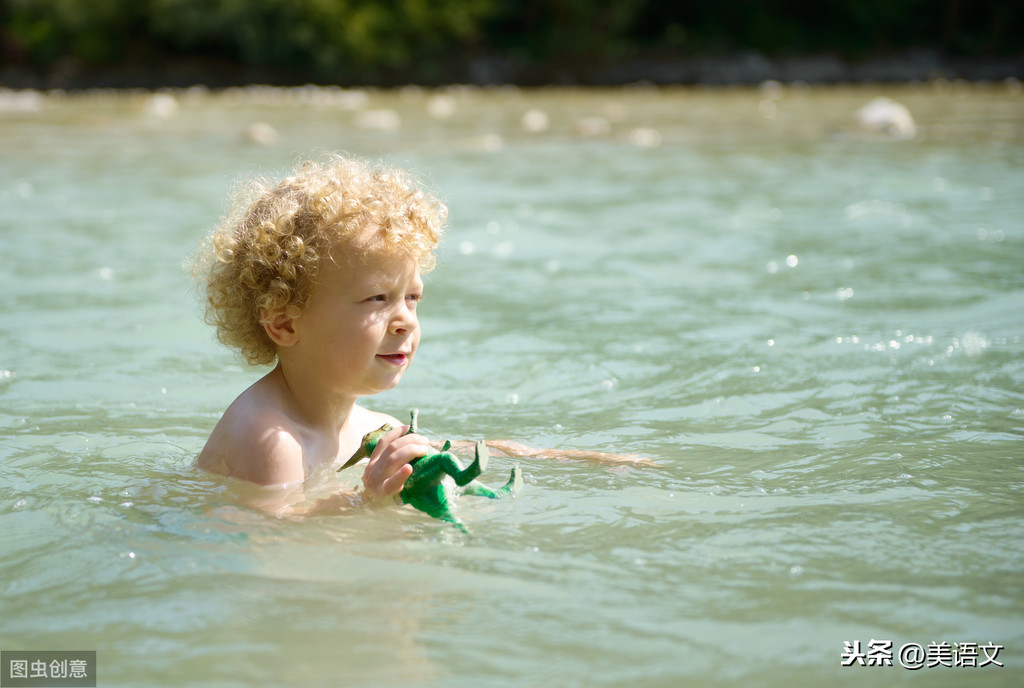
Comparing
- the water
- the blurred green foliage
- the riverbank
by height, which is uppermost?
the blurred green foliage

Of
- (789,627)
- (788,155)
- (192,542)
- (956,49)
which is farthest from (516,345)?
(956,49)

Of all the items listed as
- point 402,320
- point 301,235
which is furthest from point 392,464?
point 301,235

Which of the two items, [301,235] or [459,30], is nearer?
[301,235]

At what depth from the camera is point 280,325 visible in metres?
3.06

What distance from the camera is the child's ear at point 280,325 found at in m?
3.03

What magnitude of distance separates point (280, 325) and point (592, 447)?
1.11 meters

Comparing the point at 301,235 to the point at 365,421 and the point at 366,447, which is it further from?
the point at 365,421

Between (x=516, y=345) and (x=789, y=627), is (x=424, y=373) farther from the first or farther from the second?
(x=789, y=627)

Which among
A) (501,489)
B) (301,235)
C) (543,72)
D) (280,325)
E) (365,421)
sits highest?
(543,72)

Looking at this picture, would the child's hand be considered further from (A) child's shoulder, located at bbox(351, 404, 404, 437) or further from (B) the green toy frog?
(A) child's shoulder, located at bbox(351, 404, 404, 437)

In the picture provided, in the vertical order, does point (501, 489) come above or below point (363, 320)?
below

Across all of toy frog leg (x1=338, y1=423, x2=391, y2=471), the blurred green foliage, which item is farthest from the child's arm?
the blurred green foliage

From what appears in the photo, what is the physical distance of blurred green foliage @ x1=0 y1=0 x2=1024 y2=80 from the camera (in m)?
29.7

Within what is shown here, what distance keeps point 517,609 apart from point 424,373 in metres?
2.32
